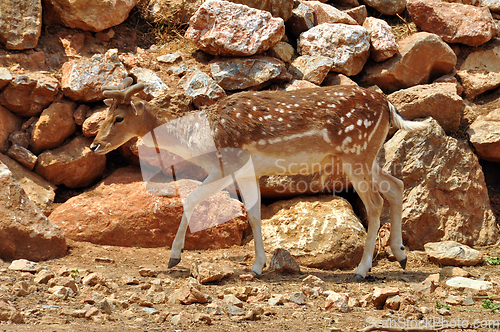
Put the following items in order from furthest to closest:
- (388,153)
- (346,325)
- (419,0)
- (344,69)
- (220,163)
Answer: (419,0) → (344,69) → (388,153) → (220,163) → (346,325)

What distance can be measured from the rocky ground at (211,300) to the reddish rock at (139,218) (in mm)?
613

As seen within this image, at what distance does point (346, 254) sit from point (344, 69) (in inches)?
144

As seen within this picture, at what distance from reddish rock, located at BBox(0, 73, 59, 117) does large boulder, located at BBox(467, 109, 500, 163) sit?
6890 millimetres

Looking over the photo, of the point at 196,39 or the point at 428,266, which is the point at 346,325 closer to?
the point at 428,266

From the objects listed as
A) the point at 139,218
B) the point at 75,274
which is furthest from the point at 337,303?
the point at 139,218

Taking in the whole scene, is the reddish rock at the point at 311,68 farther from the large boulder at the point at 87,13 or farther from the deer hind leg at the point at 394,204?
the large boulder at the point at 87,13

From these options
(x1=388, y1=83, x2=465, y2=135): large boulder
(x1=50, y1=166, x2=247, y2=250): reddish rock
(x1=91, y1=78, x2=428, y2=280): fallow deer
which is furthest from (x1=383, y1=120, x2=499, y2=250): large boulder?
(x1=50, y1=166, x2=247, y2=250): reddish rock

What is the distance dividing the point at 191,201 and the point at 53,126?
3.03 meters

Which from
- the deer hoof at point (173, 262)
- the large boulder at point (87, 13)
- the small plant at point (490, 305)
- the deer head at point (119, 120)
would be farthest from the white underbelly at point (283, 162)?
the large boulder at point (87, 13)

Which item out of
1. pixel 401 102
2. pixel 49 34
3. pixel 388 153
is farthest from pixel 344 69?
pixel 49 34

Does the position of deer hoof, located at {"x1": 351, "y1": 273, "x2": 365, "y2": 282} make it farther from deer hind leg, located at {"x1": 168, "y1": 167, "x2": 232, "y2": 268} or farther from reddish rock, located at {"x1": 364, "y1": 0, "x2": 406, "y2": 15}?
reddish rock, located at {"x1": 364, "y1": 0, "x2": 406, "y2": 15}

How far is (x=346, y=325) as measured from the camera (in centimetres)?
416

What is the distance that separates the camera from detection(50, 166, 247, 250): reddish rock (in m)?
6.96

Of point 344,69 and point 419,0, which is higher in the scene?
point 419,0
